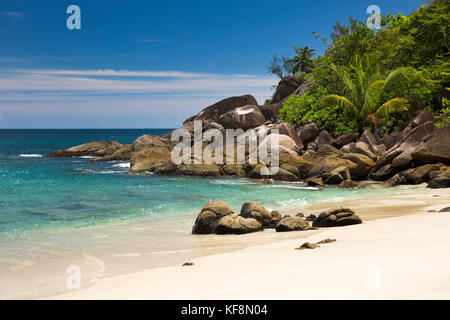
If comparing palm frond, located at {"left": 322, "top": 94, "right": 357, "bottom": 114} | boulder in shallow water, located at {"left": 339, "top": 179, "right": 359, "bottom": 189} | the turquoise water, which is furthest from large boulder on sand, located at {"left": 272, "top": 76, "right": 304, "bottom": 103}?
boulder in shallow water, located at {"left": 339, "top": 179, "right": 359, "bottom": 189}

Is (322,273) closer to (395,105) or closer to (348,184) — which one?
(348,184)

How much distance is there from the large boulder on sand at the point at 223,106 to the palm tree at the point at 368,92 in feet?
28.3

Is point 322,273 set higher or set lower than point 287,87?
lower

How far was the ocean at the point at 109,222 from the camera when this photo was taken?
19.8 feet

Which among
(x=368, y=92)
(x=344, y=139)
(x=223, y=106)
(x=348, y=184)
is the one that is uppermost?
(x=223, y=106)

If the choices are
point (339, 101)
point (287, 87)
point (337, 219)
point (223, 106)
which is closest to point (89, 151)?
point (223, 106)

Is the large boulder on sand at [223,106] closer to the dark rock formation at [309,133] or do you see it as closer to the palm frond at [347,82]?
the dark rock formation at [309,133]

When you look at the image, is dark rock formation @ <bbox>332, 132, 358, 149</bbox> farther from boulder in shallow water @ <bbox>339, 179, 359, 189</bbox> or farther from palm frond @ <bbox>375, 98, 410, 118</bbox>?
boulder in shallow water @ <bbox>339, 179, 359, 189</bbox>

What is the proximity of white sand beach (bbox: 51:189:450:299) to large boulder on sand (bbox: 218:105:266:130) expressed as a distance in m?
22.9

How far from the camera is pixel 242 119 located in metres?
29.0

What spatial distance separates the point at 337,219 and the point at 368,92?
59.1ft

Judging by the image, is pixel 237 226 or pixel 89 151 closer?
pixel 237 226
